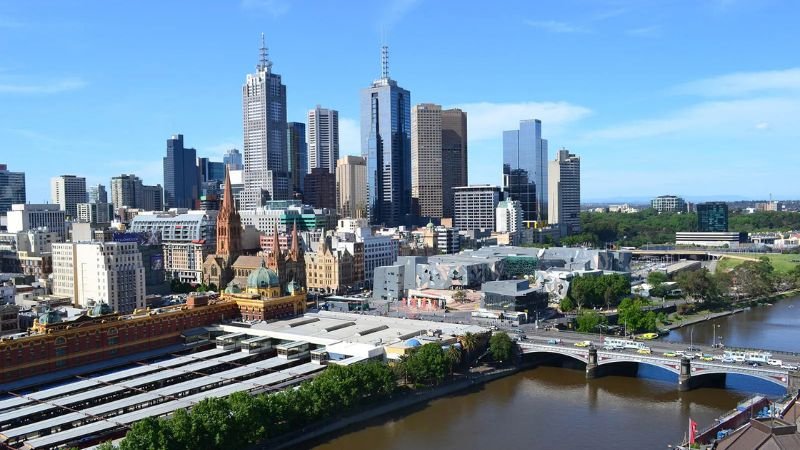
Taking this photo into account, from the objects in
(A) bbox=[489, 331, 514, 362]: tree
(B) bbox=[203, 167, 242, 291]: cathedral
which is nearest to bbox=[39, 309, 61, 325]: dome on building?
(A) bbox=[489, 331, 514, 362]: tree

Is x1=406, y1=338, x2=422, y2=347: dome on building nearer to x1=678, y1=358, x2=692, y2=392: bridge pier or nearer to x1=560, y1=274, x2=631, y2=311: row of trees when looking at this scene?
x1=678, y1=358, x2=692, y2=392: bridge pier

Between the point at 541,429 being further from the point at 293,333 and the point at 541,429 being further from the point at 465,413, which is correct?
the point at 293,333

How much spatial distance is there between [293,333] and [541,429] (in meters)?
30.5

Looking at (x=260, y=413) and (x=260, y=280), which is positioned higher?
(x=260, y=280)

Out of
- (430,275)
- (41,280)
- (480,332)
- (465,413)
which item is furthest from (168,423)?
(41,280)

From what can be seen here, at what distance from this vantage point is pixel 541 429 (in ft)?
186

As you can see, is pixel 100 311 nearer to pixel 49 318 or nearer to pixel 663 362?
pixel 49 318

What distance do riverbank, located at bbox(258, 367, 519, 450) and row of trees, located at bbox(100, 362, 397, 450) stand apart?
62cm

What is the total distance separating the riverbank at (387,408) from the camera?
53.6 meters

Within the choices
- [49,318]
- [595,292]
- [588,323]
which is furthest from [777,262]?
[49,318]

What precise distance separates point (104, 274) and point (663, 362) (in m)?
76.5

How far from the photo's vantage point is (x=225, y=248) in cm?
12425

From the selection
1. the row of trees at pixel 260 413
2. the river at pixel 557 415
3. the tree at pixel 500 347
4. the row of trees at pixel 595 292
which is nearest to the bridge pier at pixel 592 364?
the river at pixel 557 415

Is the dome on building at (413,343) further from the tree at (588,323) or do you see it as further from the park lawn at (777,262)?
the park lawn at (777,262)
